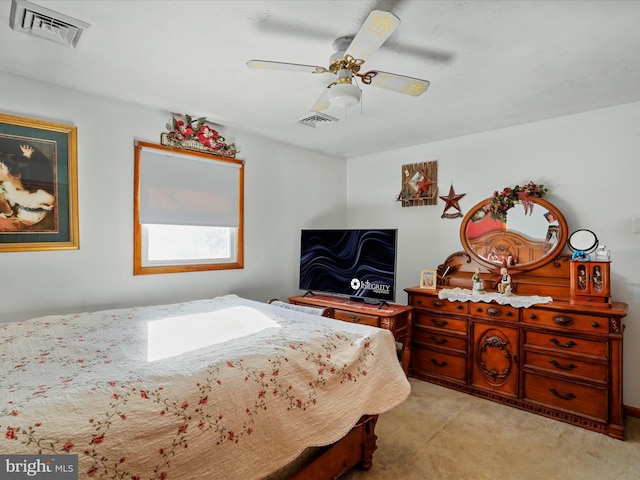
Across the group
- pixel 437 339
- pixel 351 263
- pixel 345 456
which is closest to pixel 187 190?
pixel 351 263

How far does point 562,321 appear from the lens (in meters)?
2.65

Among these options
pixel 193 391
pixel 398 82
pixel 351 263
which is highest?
pixel 398 82

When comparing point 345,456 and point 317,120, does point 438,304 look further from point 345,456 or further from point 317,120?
point 317,120

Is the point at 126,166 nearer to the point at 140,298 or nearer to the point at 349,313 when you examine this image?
the point at 140,298

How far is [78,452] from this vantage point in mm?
926

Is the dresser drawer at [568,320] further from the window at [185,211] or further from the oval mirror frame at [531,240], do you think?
the window at [185,211]

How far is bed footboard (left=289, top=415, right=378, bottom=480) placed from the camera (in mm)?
1642

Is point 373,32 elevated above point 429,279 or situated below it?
above

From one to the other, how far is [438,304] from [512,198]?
1209 millimetres

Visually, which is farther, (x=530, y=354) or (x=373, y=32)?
(x=530, y=354)

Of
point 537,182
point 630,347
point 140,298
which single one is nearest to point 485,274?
point 537,182

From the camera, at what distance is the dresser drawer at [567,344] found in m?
2.52

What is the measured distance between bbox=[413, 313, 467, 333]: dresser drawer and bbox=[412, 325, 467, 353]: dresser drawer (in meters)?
0.05

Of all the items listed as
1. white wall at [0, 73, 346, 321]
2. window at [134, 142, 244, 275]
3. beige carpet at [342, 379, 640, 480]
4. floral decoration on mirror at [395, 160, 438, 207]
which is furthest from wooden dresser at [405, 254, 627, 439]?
window at [134, 142, 244, 275]
